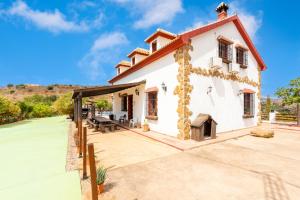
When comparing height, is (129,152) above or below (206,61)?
below

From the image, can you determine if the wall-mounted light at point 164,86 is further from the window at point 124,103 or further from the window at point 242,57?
the window at point 124,103

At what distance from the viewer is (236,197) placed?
11.2 feet

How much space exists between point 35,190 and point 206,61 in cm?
899

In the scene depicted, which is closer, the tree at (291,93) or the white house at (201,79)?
the white house at (201,79)

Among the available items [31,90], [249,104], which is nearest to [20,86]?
[31,90]

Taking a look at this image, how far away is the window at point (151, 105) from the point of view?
10.7 meters

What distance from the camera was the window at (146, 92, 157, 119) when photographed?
1066 centimetres

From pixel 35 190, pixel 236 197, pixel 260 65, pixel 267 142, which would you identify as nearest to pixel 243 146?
pixel 267 142

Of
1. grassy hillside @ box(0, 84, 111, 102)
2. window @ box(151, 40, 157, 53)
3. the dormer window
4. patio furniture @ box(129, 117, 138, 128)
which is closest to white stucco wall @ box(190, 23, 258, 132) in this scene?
the dormer window

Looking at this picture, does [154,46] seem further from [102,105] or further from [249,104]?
[102,105]

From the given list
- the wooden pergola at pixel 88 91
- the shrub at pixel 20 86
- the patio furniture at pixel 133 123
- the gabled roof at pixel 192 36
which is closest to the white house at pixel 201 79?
the gabled roof at pixel 192 36

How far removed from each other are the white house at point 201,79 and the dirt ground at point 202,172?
2.46 m

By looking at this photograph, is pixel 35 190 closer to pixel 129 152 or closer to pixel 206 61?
pixel 129 152

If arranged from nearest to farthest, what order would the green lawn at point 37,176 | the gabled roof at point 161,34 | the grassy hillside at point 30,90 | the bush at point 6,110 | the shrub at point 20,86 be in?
1. the green lawn at point 37,176
2. the gabled roof at point 161,34
3. the bush at point 6,110
4. the grassy hillside at point 30,90
5. the shrub at point 20,86
